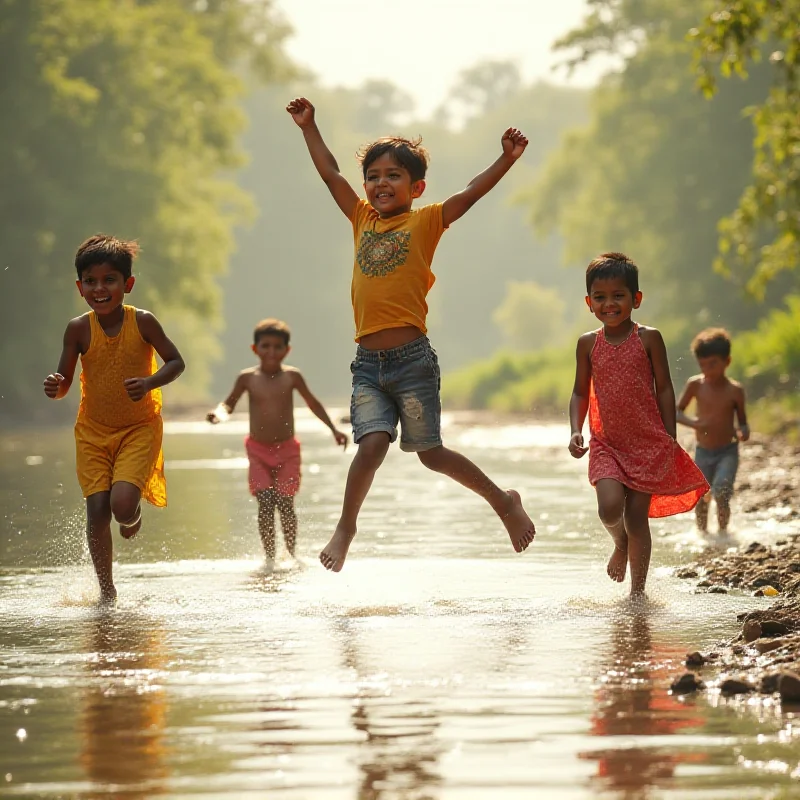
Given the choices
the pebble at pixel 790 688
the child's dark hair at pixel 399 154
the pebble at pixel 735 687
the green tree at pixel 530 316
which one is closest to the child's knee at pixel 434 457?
the child's dark hair at pixel 399 154

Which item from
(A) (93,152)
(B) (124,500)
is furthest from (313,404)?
(A) (93,152)

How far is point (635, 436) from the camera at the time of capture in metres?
7.24

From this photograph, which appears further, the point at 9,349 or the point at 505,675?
the point at 9,349

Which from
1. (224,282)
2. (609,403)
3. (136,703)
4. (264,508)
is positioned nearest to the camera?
(136,703)

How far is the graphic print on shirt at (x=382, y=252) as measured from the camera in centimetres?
691

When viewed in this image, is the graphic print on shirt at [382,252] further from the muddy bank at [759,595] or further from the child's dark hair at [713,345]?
the child's dark hair at [713,345]

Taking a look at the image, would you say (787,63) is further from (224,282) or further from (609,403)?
(224,282)

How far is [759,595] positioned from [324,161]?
285cm

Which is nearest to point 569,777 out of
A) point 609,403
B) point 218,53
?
point 609,403

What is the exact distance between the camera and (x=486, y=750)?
412cm

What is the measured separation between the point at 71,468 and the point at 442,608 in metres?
11.0

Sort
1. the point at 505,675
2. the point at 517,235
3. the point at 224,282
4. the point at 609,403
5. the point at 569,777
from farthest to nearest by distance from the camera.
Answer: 1. the point at 517,235
2. the point at 224,282
3. the point at 609,403
4. the point at 505,675
5. the point at 569,777

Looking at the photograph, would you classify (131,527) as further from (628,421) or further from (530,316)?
(530,316)

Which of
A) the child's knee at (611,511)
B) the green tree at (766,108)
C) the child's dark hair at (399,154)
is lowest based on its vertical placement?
the child's knee at (611,511)
